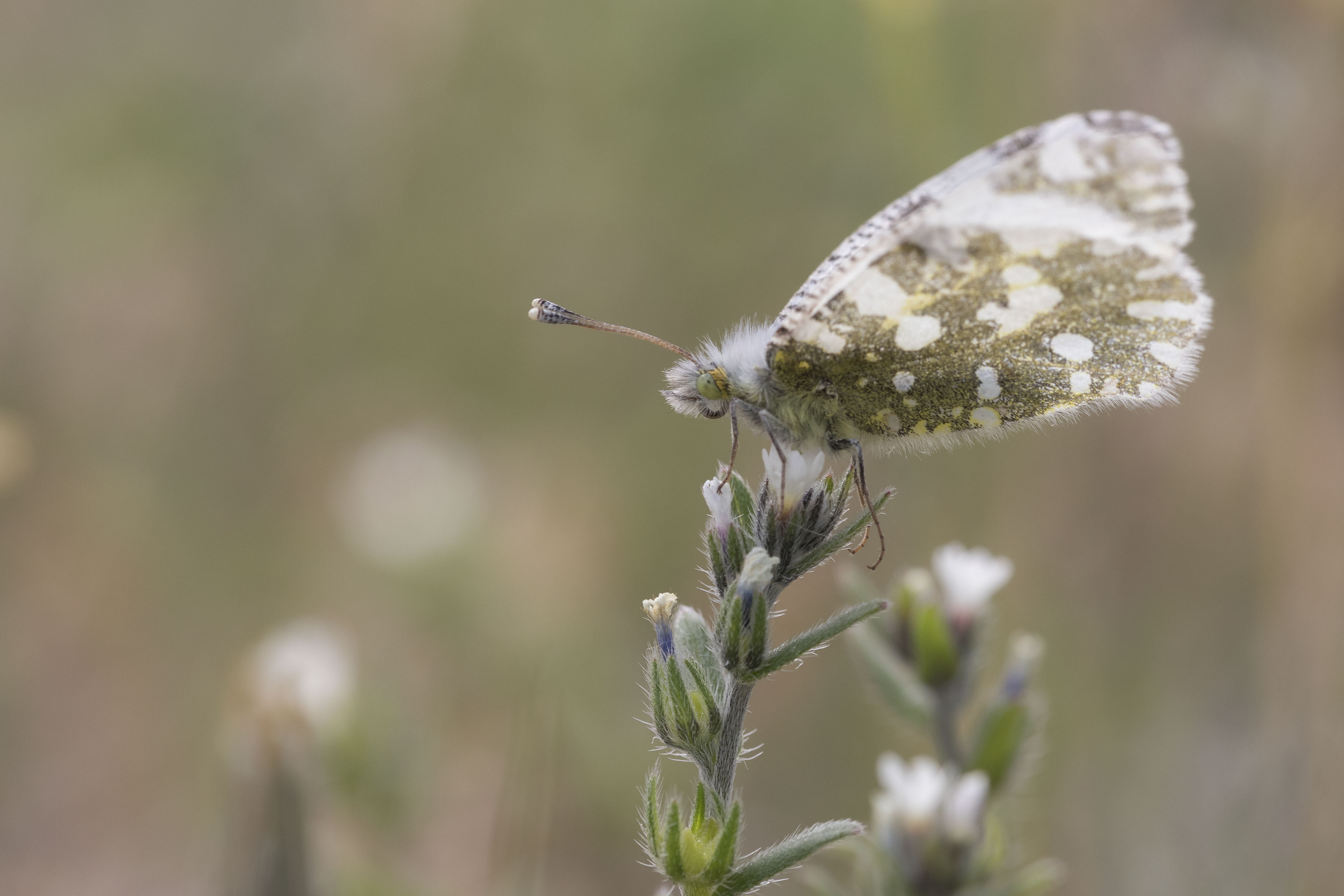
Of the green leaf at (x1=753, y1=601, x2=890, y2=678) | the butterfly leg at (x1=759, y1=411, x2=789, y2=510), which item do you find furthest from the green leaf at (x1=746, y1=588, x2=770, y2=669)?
the butterfly leg at (x1=759, y1=411, x2=789, y2=510)

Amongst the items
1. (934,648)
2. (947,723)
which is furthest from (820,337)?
(947,723)

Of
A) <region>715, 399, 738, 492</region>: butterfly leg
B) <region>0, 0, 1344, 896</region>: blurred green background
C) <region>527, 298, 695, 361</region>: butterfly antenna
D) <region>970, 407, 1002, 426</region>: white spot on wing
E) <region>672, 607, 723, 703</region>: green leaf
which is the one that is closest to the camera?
<region>672, 607, 723, 703</region>: green leaf

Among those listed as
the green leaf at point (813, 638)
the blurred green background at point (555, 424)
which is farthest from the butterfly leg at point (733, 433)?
the blurred green background at point (555, 424)

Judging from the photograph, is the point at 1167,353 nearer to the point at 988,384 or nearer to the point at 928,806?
the point at 988,384

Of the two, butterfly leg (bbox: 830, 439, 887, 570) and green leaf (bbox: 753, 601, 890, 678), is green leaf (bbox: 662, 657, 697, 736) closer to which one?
green leaf (bbox: 753, 601, 890, 678)

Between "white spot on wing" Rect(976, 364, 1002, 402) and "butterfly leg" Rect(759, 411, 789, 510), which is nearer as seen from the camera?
"butterfly leg" Rect(759, 411, 789, 510)

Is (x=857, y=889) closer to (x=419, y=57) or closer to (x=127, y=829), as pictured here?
(x=127, y=829)

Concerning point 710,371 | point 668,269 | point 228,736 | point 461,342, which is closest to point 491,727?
point 228,736

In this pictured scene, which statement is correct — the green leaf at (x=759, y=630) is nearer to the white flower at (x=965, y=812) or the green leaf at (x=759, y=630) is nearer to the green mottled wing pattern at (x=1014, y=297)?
the green mottled wing pattern at (x=1014, y=297)
